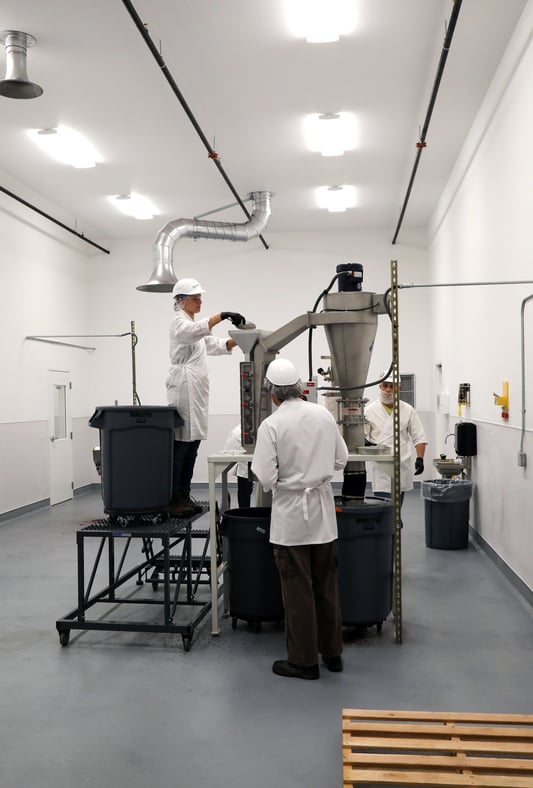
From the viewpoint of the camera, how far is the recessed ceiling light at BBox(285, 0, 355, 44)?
436cm

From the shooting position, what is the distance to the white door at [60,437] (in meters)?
8.94

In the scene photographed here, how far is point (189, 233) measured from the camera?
8.23 meters

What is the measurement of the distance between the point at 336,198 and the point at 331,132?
82.3 inches

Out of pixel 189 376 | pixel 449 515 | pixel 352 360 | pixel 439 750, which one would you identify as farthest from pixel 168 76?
pixel 439 750

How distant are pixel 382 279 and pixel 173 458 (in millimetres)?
6746

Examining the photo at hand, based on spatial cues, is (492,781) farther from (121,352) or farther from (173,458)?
(121,352)

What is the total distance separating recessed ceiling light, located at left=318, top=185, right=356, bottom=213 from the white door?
164 inches

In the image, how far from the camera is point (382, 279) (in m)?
10.1

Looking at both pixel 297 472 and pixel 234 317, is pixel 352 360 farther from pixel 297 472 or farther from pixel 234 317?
pixel 297 472

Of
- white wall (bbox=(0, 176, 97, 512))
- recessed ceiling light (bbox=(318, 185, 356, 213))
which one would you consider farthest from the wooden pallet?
recessed ceiling light (bbox=(318, 185, 356, 213))

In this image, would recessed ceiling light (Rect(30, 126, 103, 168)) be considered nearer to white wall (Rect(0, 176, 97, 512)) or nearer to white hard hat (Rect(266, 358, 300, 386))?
white wall (Rect(0, 176, 97, 512))

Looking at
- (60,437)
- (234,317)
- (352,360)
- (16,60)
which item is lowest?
(60,437)

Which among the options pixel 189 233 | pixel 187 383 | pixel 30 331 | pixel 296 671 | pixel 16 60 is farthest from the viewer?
pixel 30 331

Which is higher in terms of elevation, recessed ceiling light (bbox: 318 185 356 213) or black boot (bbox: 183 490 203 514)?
recessed ceiling light (bbox: 318 185 356 213)
